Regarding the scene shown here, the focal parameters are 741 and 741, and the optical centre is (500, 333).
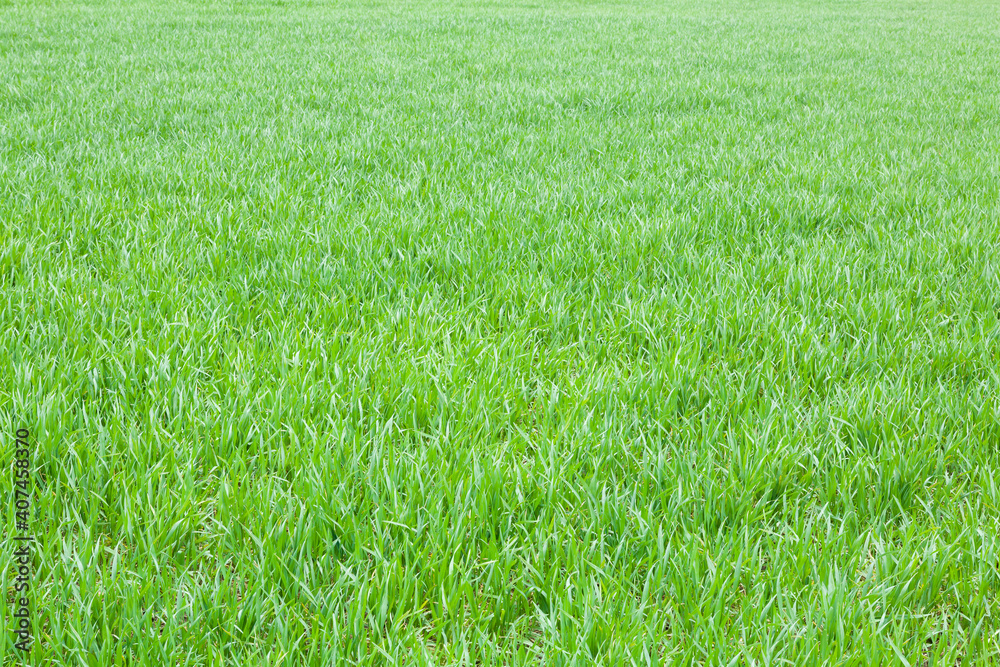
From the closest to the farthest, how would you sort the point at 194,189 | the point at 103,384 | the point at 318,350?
the point at 103,384
the point at 318,350
the point at 194,189

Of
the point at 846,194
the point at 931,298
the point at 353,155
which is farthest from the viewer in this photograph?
the point at 353,155

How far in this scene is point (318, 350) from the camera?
6.69 feet

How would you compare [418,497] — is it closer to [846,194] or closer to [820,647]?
[820,647]

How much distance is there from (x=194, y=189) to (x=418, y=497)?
8.77 ft

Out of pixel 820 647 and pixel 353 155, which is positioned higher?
pixel 353 155

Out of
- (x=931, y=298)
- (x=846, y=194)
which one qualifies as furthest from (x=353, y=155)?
(x=931, y=298)

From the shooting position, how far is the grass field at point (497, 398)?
1.22 metres

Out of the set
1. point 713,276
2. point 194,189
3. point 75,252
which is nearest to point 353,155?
point 194,189

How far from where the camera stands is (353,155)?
4.30m

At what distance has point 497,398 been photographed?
1845 millimetres

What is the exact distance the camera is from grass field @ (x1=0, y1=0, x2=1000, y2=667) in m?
1.22

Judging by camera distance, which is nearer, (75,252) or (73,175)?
(75,252)

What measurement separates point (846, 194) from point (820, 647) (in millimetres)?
3301

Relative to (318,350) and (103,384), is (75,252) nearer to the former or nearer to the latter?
(103,384)
